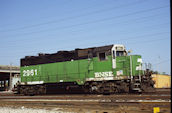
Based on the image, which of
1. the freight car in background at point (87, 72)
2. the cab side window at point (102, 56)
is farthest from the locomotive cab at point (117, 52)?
the cab side window at point (102, 56)

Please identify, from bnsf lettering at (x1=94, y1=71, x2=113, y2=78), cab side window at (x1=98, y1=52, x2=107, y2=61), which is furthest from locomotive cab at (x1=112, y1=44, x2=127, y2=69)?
cab side window at (x1=98, y1=52, x2=107, y2=61)

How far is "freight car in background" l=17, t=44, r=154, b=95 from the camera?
52.0 feet

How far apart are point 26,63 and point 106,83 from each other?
9647mm

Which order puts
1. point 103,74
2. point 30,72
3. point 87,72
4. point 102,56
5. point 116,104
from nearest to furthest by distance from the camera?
1. point 116,104
2. point 103,74
3. point 102,56
4. point 87,72
5. point 30,72

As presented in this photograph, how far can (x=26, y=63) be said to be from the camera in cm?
2227

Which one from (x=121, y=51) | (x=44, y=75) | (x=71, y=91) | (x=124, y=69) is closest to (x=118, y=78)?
(x=124, y=69)

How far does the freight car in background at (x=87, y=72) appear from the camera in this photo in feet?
52.0

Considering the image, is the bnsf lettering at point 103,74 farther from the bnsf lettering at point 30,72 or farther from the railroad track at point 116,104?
the bnsf lettering at point 30,72

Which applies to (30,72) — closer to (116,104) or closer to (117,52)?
(117,52)

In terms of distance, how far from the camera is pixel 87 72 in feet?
57.7

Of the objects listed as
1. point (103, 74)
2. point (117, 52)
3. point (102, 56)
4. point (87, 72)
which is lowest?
point (103, 74)

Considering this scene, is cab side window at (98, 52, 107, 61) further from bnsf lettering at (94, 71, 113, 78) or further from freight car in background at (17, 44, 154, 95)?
bnsf lettering at (94, 71, 113, 78)

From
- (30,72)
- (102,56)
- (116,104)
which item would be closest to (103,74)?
(102,56)

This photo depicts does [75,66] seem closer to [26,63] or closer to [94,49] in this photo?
[94,49]
